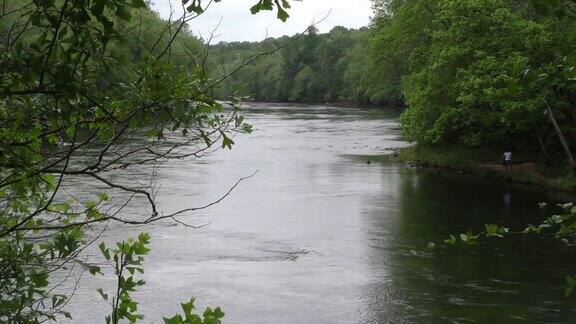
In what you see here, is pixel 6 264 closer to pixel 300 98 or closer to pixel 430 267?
pixel 430 267

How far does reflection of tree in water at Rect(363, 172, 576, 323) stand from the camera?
13.4 m

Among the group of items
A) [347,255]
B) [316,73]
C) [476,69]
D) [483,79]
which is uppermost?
[316,73]

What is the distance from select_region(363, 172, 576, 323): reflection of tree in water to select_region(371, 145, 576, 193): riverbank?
2.27 metres

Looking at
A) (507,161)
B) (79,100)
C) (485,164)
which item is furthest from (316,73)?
(79,100)

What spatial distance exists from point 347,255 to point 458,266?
296 cm

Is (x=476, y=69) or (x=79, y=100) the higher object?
(x=476, y=69)

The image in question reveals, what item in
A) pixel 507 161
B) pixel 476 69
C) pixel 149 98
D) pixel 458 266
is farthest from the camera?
pixel 507 161

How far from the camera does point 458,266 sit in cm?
1641

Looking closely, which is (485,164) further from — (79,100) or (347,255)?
(79,100)

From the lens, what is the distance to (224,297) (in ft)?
46.4

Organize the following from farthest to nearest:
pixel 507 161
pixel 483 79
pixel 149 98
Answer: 1. pixel 507 161
2. pixel 483 79
3. pixel 149 98

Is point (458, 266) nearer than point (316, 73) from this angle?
Yes

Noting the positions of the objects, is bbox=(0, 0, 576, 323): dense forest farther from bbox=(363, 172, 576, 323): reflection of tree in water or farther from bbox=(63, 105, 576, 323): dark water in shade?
bbox=(363, 172, 576, 323): reflection of tree in water

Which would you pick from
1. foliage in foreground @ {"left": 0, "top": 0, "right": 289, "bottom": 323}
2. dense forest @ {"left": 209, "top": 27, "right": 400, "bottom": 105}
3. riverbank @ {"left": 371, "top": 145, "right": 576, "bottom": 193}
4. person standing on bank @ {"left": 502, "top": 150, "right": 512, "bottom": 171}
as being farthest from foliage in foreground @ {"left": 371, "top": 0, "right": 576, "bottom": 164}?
dense forest @ {"left": 209, "top": 27, "right": 400, "bottom": 105}
